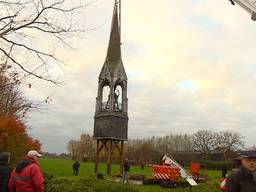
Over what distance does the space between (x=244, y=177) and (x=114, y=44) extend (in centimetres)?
3273

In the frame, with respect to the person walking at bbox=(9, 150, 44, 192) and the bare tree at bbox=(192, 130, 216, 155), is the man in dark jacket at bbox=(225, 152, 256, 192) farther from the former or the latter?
the bare tree at bbox=(192, 130, 216, 155)

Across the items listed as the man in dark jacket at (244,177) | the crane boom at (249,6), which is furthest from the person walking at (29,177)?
the crane boom at (249,6)

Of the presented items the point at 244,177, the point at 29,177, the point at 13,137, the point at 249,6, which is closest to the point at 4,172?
the point at 29,177

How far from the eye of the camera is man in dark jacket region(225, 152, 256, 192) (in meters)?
4.27

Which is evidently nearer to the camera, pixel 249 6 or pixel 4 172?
pixel 249 6

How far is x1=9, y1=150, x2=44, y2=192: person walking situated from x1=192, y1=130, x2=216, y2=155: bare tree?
290 feet

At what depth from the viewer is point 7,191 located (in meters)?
7.60

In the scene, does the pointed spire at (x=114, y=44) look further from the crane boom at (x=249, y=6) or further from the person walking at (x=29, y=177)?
the person walking at (x=29, y=177)

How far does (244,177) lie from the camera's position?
170 inches

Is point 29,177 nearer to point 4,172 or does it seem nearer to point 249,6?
point 4,172

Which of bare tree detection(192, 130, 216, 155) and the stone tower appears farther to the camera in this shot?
bare tree detection(192, 130, 216, 155)

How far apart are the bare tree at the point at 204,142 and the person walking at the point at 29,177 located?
8842 centimetres

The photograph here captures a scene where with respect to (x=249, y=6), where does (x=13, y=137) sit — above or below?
above

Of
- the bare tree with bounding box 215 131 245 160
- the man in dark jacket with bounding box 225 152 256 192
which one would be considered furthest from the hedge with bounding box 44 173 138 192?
the bare tree with bounding box 215 131 245 160
